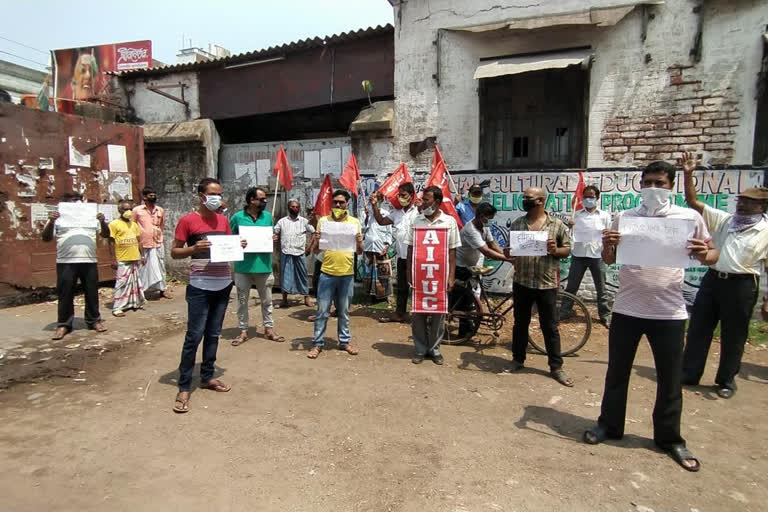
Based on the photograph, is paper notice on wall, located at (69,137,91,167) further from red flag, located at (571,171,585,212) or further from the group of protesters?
red flag, located at (571,171,585,212)

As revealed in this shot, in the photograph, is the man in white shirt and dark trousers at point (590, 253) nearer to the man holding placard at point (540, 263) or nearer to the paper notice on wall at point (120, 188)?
the man holding placard at point (540, 263)

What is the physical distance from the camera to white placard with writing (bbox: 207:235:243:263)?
4.04 meters

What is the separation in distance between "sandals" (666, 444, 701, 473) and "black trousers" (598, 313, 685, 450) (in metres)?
0.03

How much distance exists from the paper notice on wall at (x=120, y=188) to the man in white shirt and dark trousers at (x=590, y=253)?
8381 mm

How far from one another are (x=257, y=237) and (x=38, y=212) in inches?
208

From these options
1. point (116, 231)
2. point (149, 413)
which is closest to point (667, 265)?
point (149, 413)

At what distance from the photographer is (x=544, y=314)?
184 inches

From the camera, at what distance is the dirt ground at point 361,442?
9.21 feet

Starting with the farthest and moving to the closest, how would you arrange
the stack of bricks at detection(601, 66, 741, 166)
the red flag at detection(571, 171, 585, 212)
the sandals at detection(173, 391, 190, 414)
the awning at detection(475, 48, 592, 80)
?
1. the red flag at detection(571, 171, 585, 212)
2. the awning at detection(475, 48, 592, 80)
3. the stack of bricks at detection(601, 66, 741, 166)
4. the sandals at detection(173, 391, 190, 414)

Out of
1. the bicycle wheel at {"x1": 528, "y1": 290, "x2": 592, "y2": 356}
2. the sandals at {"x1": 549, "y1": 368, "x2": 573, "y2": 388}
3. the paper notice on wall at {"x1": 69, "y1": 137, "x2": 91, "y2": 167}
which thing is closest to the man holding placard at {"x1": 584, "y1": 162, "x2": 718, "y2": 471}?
the sandals at {"x1": 549, "y1": 368, "x2": 573, "y2": 388}

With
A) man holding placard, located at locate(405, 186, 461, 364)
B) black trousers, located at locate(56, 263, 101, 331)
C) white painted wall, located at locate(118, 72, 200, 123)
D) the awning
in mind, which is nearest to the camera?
man holding placard, located at locate(405, 186, 461, 364)

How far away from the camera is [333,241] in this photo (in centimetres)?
534

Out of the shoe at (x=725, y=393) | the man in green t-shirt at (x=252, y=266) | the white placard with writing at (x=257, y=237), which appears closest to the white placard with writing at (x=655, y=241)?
the shoe at (x=725, y=393)

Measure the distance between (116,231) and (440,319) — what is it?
535 centimetres
